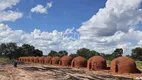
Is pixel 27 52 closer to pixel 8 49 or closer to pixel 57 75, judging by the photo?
pixel 8 49

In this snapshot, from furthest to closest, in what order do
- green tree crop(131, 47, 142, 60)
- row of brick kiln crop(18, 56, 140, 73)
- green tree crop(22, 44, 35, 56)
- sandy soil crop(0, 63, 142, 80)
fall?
green tree crop(22, 44, 35, 56) → green tree crop(131, 47, 142, 60) → row of brick kiln crop(18, 56, 140, 73) → sandy soil crop(0, 63, 142, 80)

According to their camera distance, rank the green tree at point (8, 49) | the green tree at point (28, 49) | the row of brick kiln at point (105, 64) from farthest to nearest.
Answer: the green tree at point (28, 49) → the green tree at point (8, 49) → the row of brick kiln at point (105, 64)

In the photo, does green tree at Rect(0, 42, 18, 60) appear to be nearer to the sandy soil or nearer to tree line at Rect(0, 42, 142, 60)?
tree line at Rect(0, 42, 142, 60)

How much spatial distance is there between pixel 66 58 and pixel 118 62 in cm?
2273

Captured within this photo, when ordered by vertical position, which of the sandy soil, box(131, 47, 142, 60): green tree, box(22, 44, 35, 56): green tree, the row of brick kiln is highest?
box(22, 44, 35, 56): green tree

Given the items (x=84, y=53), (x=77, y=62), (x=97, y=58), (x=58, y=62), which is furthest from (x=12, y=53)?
(x=97, y=58)

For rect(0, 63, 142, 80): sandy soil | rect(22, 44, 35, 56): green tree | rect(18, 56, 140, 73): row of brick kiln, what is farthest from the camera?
rect(22, 44, 35, 56): green tree

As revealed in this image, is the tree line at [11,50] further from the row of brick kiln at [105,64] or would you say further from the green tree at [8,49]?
the row of brick kiln at [105,64]

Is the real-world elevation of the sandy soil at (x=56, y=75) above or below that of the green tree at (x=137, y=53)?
below

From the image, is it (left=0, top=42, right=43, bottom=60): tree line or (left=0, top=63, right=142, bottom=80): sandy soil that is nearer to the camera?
(left=0, top=63, right=142, bottom=80): sandy soil

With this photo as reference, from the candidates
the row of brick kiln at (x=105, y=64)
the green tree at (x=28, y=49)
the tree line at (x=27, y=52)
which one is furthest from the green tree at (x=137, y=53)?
the green tree at (x=28, y=49)

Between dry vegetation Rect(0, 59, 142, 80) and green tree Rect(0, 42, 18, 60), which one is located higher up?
green tree Rect(0, 42, 18, 60)

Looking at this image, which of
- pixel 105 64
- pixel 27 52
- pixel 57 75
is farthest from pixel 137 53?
pixel 57 75

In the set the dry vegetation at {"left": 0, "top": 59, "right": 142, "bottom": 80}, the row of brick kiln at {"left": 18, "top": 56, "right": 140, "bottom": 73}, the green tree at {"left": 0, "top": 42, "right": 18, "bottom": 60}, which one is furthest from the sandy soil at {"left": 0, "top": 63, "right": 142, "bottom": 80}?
the green tree at {"left": 0, "top": 42, "right": 18, "bottom": 60}
